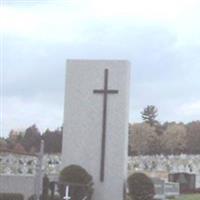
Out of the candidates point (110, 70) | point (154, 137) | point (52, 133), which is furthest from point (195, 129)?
point (110, 70)

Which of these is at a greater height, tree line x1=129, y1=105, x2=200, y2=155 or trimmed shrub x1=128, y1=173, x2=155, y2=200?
tree line x1=129, y1=105, x2=200, y2=155

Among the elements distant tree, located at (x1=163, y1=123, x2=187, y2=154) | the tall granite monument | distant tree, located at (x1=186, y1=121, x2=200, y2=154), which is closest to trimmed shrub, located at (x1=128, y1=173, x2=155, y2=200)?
the tall granite monument

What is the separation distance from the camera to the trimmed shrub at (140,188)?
21812mm

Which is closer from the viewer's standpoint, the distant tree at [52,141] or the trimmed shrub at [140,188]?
the trimmed shrub at [140,188]

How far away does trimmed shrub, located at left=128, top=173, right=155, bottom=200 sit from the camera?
21.8 metres

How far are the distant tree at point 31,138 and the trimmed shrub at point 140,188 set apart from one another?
83.7 feet

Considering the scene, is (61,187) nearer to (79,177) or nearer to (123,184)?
(79,177)

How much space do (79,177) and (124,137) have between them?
2.42 meters

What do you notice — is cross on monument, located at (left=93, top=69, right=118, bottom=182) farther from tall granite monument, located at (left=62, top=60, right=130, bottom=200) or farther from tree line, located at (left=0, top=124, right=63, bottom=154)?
tree line, located at (left=0, top=124, right=63, bottom=154)

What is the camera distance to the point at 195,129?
6856 cm

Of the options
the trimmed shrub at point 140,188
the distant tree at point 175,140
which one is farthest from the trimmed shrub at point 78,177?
the distant tree at point 175,140

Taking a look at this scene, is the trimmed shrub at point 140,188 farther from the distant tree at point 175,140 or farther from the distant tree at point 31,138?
the distant tree at point 175,140

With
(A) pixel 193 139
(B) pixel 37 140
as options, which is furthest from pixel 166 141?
(B) pixel 37 140

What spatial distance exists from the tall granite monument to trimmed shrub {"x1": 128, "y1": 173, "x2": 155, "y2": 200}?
52cm
